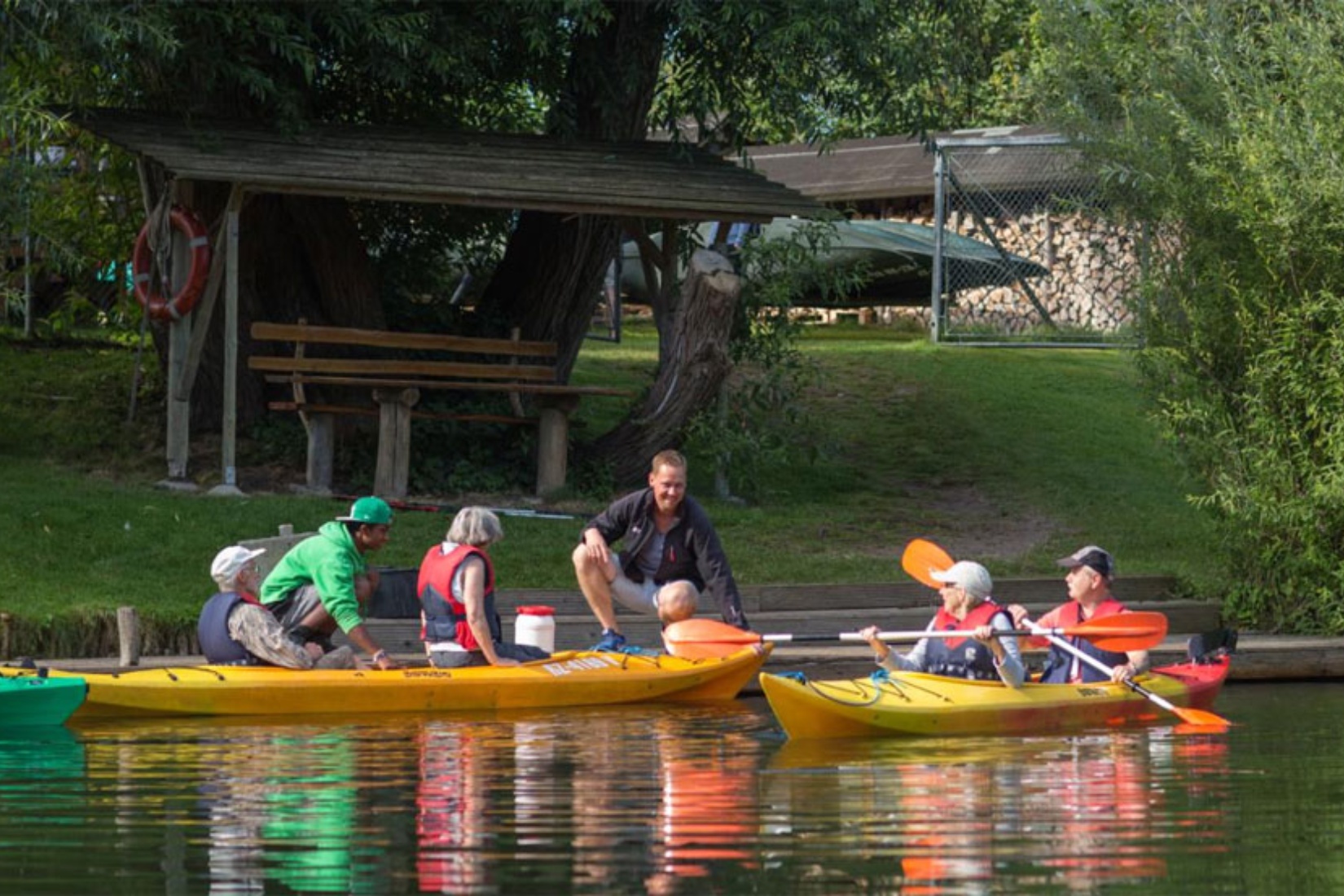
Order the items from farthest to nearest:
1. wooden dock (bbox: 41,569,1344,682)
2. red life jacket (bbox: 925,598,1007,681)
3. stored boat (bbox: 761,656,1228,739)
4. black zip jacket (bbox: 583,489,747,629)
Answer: wooden dock (bbox: 41,569,1344,682), black zip jacket (bbox: 583,489,747,629), red life jacket (bbox: 925,598,1007,681), stored boat (bbox: 761,656,1228,739)

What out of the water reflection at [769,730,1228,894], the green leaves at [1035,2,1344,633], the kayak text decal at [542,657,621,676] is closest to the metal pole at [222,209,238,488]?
the kayak text decal at [542,657,621,676]

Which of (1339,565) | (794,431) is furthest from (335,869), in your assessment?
(794,431)

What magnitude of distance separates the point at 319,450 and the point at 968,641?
330 inches

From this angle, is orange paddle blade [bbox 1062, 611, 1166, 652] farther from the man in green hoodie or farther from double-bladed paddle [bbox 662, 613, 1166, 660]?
the man in green hoodie

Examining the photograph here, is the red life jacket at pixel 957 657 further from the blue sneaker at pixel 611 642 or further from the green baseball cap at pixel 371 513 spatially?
the green baseball cap at pixel 371 513

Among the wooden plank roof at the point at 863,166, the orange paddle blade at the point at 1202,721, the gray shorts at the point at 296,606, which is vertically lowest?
the orange paddle blade at the point at 1202,721

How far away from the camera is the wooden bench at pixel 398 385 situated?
760 inches

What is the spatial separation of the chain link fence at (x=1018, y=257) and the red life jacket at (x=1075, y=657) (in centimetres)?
1335

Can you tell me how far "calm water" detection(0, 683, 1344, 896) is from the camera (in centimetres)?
788

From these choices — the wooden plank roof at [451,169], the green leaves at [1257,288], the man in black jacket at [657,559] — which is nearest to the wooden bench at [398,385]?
the wooden plank roof at [451,169]

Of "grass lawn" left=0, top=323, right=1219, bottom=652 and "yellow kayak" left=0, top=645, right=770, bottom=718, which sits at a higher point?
"grass lawn" left=0, top=323, right=1219, bottom=652

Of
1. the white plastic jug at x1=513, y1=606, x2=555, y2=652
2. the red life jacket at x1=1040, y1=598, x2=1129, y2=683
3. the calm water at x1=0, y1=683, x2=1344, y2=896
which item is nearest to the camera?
the calm water at x1=0, y1=683, x2=1344, y2=896

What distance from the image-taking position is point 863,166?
3600 centimetres

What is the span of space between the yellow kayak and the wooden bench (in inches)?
238
